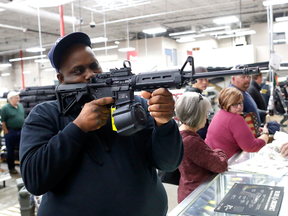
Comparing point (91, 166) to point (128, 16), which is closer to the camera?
point (91, 166)

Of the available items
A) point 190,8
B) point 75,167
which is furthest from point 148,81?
point 190,8

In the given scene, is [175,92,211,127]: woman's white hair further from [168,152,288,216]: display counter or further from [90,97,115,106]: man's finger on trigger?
[90,97,115,106]: man's finger on trigger

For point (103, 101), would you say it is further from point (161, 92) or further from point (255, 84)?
point (255, 84)

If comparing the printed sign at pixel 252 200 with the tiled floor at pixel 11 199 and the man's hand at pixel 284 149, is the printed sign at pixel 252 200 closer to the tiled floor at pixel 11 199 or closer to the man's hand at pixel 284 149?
the man's hand at pixel 284 149

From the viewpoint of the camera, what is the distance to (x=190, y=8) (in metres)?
12.2

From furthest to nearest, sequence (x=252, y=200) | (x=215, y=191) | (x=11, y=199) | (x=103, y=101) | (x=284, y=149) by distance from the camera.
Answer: (x=11, y=199) → (x=284, y=149) → (x=215, y=191) → (x=252, y=200) → (x=103, y=101)

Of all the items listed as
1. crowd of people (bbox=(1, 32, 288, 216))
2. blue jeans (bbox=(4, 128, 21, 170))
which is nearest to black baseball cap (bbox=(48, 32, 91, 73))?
crowd of people (bbox=(1, 32, 288, 216))

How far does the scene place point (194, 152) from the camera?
1.71 metres

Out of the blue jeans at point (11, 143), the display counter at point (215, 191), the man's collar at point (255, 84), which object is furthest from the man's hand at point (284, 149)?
the blue jeans at point (11, 143)

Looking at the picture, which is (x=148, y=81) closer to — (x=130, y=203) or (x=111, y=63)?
(x=130, y=203)

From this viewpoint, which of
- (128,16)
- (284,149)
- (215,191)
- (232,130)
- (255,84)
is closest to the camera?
(215,191)

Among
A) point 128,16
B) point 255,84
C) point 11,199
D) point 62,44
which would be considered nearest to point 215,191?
point 62,44

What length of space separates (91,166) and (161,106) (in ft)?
1.13

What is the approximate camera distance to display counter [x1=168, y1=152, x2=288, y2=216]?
1293mm
